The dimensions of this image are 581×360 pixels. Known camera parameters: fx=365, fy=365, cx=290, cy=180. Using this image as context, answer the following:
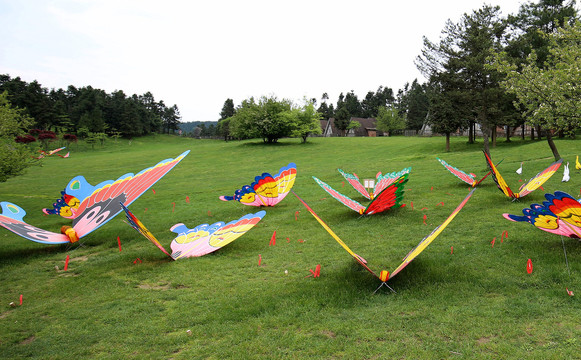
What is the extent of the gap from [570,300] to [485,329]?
5.39 ft

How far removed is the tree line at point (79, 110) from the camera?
217ft

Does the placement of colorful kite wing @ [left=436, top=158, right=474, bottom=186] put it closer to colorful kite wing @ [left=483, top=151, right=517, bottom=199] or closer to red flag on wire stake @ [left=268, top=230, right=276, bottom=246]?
colorful kite wing @ [left=483, top=151, right=517, bottom=199]

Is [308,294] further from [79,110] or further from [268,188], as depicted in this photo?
[79,110]

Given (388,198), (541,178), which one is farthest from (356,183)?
(541,178)

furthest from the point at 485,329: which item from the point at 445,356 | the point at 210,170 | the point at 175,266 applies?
the point at 210,170

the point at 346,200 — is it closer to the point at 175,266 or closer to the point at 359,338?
the point at 175,266

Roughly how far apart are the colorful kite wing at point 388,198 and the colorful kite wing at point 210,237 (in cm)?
354

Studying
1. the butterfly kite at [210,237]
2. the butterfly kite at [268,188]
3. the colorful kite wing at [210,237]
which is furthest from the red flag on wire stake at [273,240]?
the butterfly kite at [268,188]

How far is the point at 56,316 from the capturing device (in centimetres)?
597

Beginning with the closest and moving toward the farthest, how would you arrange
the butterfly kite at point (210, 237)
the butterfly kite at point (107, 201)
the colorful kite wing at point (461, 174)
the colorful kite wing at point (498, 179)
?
the butterfly kite at point (210, 237), the butterfly kite at point (107, 201), the colorful kite wing at point (498, 179), the colorful kite wing at point (461, 174)

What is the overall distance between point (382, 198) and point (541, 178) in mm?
4653

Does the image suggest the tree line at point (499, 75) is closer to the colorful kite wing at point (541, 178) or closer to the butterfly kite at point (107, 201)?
the colorful kite wing at point (541, 178)

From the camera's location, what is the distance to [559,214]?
236 inches

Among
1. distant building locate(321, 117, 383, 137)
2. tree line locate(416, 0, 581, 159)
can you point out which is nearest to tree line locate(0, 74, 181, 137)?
distant building locate(321, 117, 383, 137)
